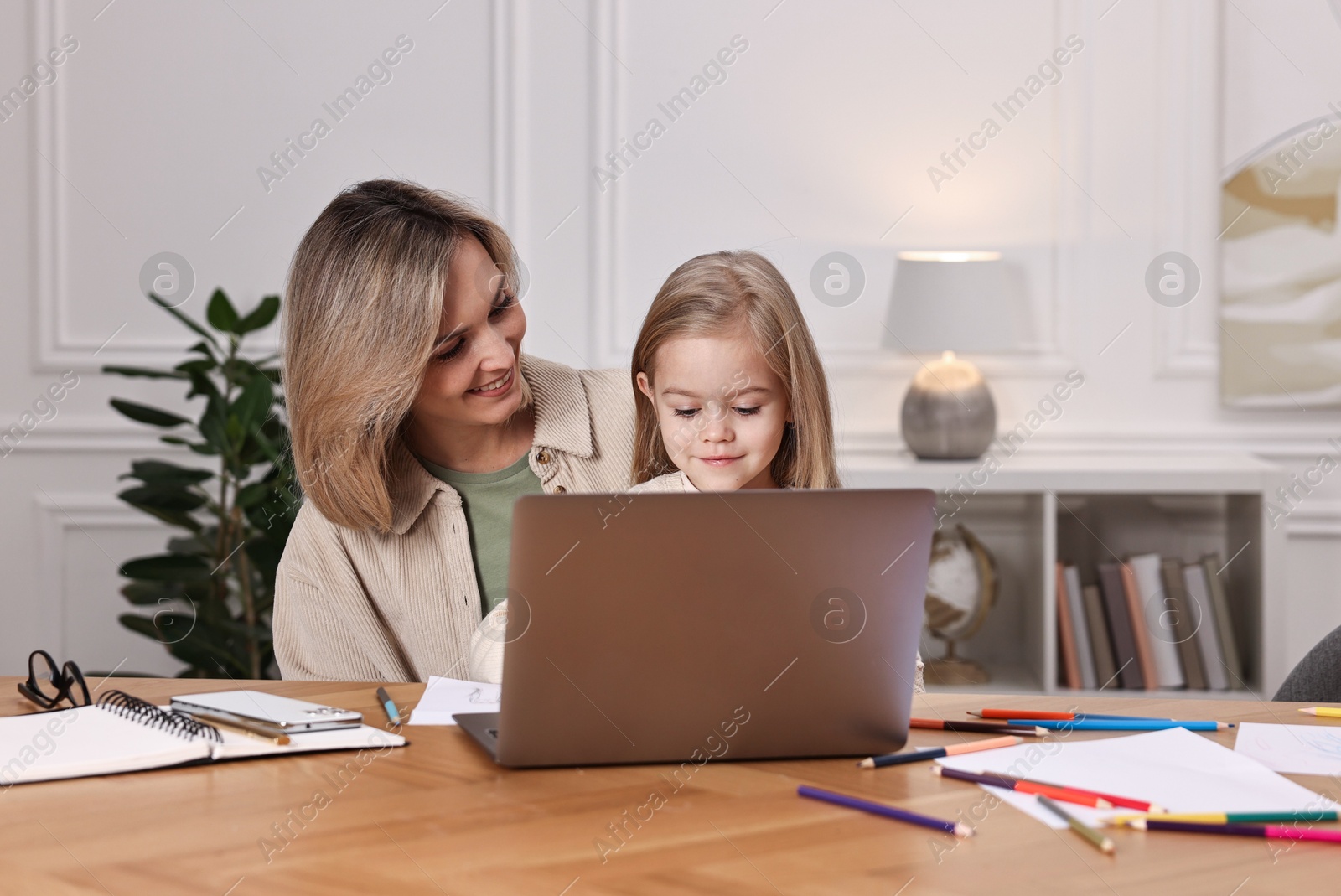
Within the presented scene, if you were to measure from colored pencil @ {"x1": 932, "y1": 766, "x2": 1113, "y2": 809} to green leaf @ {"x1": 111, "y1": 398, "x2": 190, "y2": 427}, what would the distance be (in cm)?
218

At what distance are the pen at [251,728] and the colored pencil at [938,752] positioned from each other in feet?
1.72

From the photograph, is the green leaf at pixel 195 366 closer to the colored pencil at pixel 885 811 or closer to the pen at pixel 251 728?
the pen at pixel 251 728

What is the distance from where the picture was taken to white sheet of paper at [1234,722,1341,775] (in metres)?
0.99

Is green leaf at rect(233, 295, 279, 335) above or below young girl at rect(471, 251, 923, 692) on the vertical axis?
above

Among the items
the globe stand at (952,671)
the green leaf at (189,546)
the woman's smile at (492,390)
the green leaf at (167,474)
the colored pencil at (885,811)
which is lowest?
the globe stand at (952,671)

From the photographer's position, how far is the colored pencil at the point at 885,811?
0.85 meters

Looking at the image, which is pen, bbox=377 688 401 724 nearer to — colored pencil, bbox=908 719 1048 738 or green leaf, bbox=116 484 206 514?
colored pencil, bbox=908 719 1048 738

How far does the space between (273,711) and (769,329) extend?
882 millimetres

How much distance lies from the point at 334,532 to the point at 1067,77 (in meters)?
2.29

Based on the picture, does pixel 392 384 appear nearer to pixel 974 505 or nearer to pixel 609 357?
pixel 609 357

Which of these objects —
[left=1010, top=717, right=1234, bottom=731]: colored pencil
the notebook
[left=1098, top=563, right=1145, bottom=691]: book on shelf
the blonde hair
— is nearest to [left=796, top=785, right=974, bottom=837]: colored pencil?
[left=1010, top=717, right=1234, bottom=731]: colored pencil

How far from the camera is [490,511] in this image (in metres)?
1.80

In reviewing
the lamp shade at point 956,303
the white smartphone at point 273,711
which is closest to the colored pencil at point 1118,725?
the white smartphone at point 273,711

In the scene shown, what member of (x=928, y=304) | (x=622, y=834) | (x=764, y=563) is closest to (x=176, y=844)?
(x=622, y=834)
